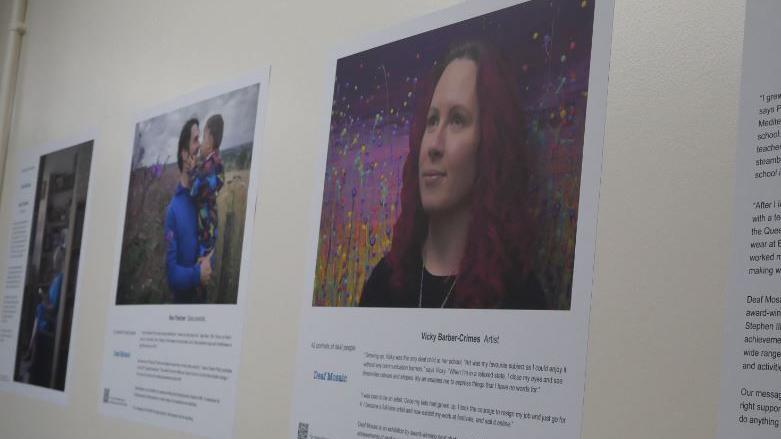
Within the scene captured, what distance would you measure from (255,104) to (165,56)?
0.81 metres

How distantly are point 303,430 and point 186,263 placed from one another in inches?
38.5

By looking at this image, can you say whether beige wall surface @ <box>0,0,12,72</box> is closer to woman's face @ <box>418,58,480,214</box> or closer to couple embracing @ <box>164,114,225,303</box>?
couple embracing @ <box>164,114,225,303</box>

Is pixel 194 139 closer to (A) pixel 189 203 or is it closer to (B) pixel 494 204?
(A) pixel 189 203

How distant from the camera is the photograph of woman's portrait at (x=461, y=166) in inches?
84.6

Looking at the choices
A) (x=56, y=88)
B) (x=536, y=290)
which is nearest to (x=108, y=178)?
(x=56, y=88)

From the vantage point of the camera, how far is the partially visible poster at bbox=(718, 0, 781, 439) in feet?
5.44

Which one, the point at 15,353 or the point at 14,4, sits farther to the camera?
the point at 14,4

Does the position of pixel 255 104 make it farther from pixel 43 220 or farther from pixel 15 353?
pixel 15 353

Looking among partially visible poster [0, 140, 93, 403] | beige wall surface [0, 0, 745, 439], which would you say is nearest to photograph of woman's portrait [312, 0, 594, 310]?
beige wall surface [0, 0, 745, 439]

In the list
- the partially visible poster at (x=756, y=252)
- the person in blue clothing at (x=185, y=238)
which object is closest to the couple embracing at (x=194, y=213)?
the person in blue clothing at (x=185, y=238)

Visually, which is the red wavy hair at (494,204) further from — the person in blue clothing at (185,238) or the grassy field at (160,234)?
the person in blue clothing at (185,238)

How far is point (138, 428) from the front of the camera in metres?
3.45

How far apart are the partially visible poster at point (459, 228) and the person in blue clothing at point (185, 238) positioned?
70 cm

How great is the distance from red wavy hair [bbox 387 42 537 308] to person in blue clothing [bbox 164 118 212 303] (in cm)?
109
